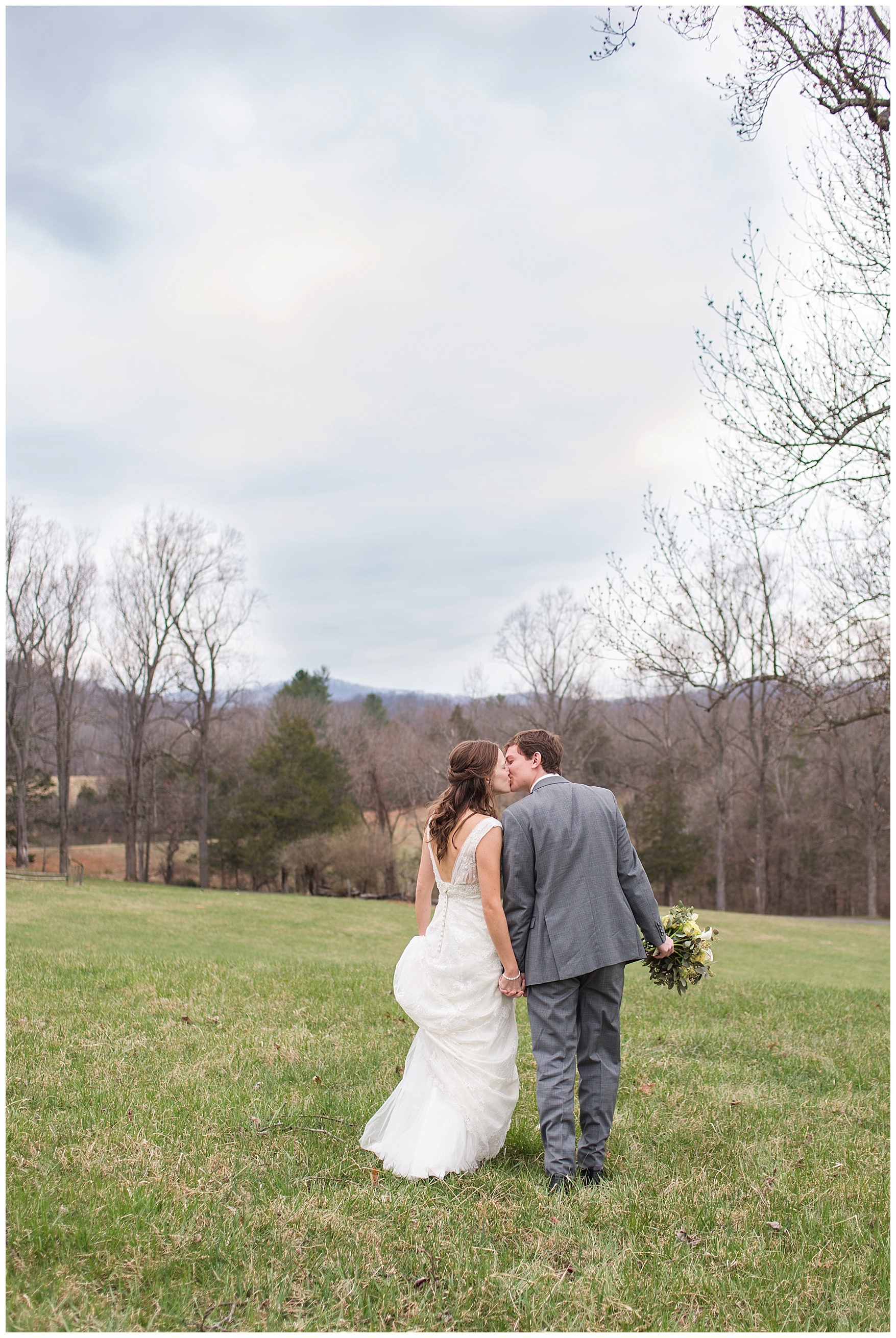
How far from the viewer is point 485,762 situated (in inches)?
193

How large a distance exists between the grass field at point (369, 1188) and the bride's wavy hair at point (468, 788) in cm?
176

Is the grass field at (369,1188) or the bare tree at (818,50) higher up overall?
the bare tree at (818,50)

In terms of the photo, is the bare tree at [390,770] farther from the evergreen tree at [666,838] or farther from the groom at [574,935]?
the groom at [574,935]

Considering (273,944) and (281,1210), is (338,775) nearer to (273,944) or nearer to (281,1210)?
(273,944)

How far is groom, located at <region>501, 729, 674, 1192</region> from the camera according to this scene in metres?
4.60

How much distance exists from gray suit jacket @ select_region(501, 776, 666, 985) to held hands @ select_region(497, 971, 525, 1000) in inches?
2.1

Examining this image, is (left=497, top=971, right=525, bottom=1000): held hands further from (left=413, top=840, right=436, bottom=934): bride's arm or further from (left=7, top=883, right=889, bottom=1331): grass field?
(left=7, top=883, right=889, bottom=1331): grass field

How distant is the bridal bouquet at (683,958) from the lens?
5.18 m

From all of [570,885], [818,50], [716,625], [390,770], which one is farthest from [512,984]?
[390,770]

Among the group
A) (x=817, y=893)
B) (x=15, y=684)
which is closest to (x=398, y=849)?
(x=15, y=684)

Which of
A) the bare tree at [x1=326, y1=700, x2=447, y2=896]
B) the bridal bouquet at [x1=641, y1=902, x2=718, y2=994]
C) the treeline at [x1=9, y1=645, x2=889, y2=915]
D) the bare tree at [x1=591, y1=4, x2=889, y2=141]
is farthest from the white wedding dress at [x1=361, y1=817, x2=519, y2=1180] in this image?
the treeline at [x1=9, y1=645, x2=889, y2=915]

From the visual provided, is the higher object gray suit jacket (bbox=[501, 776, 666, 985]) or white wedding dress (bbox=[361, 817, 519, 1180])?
gray suit jacket (bbox=[501, 776, 666, 985])

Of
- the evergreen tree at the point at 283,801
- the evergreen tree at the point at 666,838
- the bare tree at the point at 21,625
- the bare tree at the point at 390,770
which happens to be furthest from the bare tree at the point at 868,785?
the bare tree at the point at 21,625

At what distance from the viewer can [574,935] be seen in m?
4.63
